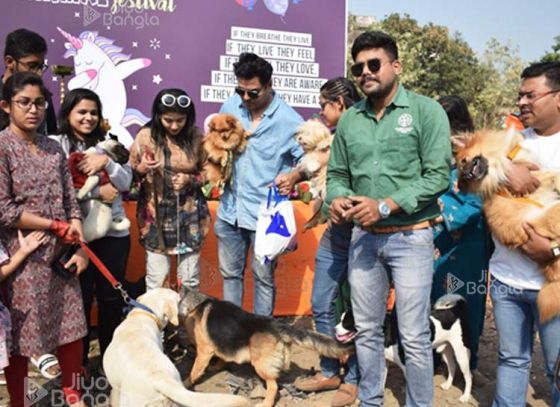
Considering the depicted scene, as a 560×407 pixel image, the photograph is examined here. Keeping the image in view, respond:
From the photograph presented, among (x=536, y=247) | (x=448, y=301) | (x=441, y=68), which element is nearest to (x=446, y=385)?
(x=448, y=301)

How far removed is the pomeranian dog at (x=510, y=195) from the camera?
248 cm

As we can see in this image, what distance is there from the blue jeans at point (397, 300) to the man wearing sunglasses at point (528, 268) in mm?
416

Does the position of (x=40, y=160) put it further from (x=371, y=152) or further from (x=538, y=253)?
(x=538, y=253)

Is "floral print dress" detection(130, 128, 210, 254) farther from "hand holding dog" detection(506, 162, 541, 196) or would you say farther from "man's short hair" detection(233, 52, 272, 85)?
"hand holding dog" detection(506, 162, 541, 196)

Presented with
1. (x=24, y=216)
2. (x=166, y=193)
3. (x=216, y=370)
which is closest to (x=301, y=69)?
(x=166, y=193)

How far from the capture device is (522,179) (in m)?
2.59

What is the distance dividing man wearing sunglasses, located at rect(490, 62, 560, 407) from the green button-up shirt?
1.41 ft

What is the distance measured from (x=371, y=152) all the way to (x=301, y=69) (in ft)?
15.7

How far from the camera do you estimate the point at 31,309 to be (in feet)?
9.06

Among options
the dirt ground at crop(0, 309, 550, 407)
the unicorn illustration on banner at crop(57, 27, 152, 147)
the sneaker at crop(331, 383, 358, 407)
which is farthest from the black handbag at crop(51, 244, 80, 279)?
the unicorn illustration on banner at crop(57, 27, 152, 147)

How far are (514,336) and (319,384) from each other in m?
1.55

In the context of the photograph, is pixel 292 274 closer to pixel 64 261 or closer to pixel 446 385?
pixel 446 385

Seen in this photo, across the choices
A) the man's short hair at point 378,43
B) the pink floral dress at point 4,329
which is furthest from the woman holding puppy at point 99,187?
the man's short hair at point 378,43

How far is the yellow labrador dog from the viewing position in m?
2.33
